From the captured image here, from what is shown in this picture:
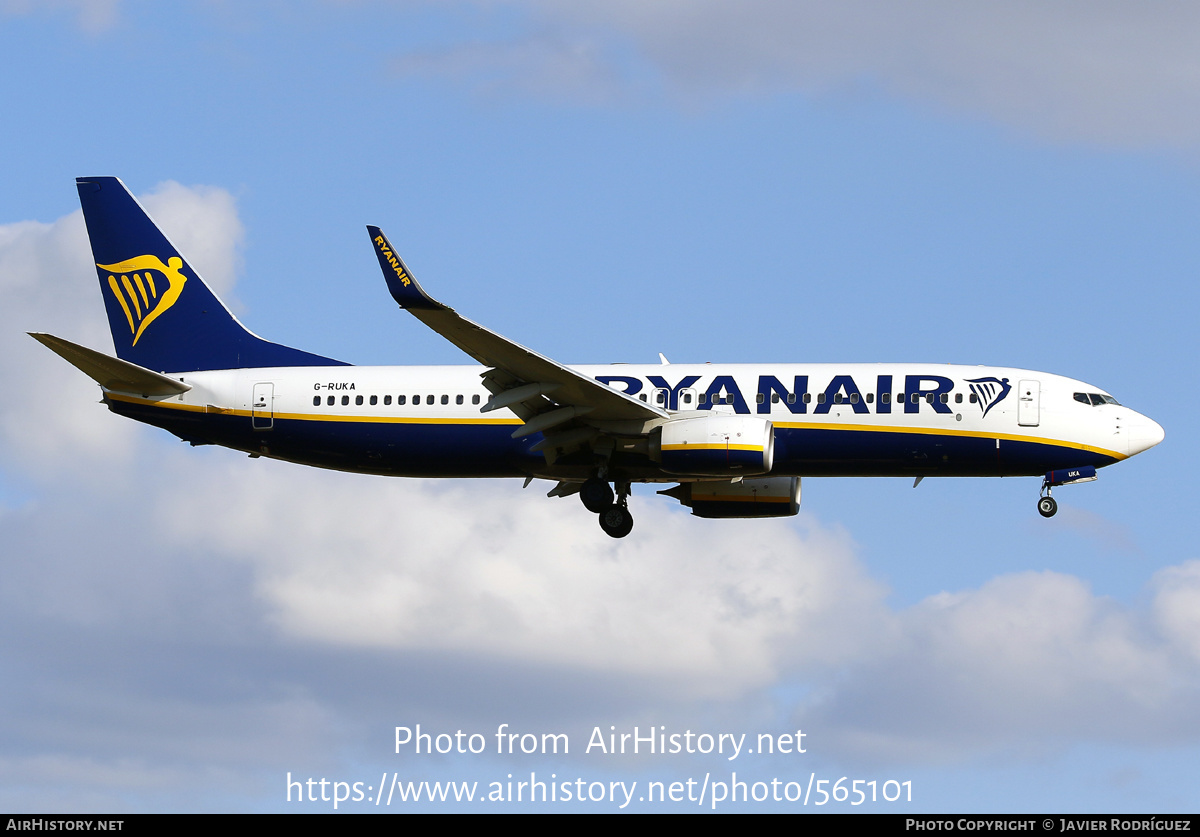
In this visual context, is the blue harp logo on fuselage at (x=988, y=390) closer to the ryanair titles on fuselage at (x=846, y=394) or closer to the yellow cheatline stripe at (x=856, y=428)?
the ryanair titles on fuselage at (x=846, y=394)

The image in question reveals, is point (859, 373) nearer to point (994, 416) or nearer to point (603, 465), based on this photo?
point (994, 416)

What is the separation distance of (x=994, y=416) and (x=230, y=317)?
24.0 metres

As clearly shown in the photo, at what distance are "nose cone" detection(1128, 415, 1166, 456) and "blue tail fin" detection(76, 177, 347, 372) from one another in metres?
23.7

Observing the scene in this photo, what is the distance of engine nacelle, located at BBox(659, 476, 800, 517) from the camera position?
49125 millimetres

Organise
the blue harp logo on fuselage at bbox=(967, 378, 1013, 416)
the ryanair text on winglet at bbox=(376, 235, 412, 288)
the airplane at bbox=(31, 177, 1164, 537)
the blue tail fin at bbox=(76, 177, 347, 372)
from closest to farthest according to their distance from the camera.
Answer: the ryanair text on winglet at bbox=(376, 235, 412, 288), the airplane at bbox=(31, 177, 1164, 537), the blue harp logo on fuselage at bbox=(967, 378, 1013, 416), the blue tail fin at bbox=(76, 177, 347, 372)

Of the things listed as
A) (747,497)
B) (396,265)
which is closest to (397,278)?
(396,265)

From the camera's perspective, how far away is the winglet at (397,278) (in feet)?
125

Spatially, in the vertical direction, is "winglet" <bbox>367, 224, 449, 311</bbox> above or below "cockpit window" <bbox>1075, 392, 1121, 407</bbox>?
below

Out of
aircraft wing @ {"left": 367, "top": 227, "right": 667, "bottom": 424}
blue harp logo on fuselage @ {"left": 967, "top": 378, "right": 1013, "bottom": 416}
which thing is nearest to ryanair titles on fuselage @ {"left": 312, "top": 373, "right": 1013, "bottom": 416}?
blue harp logo on fuselage @ {"left": 967, "top": 378, "right": 1013, "bottom": 416}

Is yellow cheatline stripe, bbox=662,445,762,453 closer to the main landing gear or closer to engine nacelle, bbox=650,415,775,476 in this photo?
engine nacelle, bbox=650,415,775,476

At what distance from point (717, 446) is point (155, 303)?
19.9 metres

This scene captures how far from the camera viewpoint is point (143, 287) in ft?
168

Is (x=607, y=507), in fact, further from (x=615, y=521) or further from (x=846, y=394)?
(x=846, y=394)
